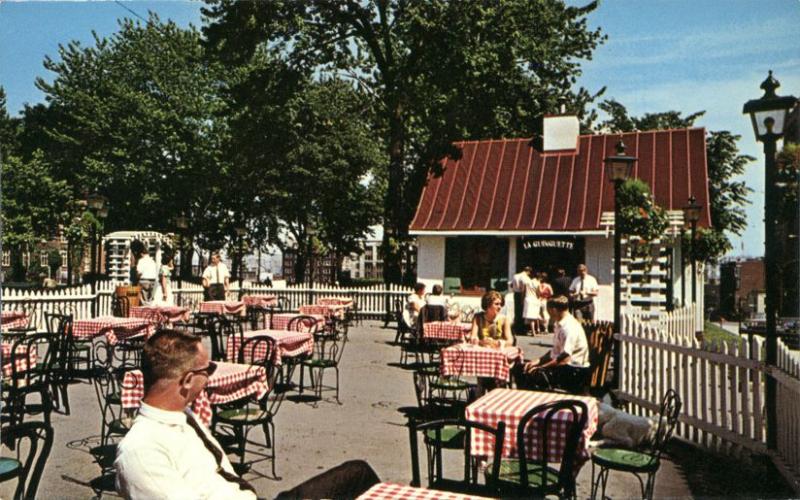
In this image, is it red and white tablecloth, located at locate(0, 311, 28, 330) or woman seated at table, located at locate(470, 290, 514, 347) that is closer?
woman seated at table, located at locate(470, 290, 514, 347)

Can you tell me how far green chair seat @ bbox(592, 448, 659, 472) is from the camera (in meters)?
4.61

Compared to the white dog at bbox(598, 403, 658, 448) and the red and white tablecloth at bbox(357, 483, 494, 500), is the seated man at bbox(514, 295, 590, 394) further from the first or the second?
the red and white tablecloth at bbox(357, 483, 494, 500)

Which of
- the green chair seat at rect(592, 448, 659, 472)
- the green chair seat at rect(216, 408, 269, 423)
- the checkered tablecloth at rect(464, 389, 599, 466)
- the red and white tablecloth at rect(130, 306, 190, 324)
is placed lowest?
the green chair seat at rect(592, 448, 659, 472)

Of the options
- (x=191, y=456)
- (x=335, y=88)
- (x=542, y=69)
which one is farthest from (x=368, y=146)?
(x=191, y=456)

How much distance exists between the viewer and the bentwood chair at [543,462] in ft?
12.9

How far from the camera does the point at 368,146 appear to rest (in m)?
40.2

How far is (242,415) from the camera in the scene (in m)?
5.95

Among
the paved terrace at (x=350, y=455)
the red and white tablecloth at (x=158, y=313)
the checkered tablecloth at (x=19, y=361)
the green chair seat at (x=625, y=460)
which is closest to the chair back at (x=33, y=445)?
the paved terrace at (x=350, y=455)

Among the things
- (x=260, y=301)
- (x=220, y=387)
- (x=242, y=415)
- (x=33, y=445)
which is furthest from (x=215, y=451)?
(x=260, y=301)

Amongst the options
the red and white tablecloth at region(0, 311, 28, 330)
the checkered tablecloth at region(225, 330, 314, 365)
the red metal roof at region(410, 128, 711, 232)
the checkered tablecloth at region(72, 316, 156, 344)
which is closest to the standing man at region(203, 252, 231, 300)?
the red and white tablecloth at region(0, 311, 28, 330)

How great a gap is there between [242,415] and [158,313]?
7.54 m

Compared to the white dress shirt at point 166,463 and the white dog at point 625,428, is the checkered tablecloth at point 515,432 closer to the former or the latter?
the white dog at point 625,428

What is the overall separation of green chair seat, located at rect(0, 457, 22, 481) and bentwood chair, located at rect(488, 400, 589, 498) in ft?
10.5

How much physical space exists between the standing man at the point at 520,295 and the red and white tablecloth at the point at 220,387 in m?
13.0
